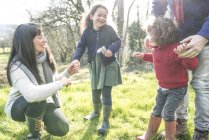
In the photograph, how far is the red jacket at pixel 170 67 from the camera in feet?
9.67

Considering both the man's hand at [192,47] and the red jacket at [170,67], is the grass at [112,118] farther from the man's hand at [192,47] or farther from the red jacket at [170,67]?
the man's hand at [192,47]

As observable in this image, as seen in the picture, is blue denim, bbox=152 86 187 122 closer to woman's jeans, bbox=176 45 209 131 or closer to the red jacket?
the red jacket

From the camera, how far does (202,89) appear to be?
294 centimetres

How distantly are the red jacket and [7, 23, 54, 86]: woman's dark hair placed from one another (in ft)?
4.09

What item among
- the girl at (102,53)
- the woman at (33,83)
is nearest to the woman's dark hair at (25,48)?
the woman at (33,83)

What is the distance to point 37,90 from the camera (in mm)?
2973

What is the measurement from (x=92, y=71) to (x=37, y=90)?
4.36ft

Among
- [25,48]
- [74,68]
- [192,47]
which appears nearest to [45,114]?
[74,68]

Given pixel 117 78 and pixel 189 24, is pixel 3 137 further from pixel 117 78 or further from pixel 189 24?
pixel 189 24

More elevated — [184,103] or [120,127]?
[184,103]

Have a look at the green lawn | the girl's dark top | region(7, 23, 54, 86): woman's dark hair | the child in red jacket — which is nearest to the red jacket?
the child in red jacket

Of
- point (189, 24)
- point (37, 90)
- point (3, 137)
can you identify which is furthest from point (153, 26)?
point (3, 137)

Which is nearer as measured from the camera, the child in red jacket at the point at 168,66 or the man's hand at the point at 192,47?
the man's hand at the point at 192,47

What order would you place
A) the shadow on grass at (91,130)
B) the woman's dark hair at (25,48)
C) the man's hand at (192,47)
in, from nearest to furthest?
the man's hand at (192,47) < the woman's dark hair at (25,48) < the shadow on grass at (91,130)
